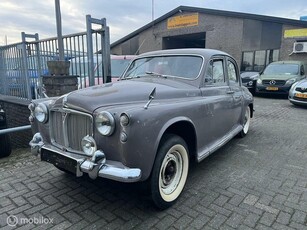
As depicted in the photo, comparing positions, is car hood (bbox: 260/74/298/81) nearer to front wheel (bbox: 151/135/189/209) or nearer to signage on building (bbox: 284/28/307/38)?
signage on building (bbox: 284/28/307/38)

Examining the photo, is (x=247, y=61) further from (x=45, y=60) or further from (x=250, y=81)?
(x=45, y=60)

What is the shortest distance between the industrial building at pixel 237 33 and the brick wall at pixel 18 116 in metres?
13.8

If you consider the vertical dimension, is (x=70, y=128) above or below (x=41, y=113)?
→ below

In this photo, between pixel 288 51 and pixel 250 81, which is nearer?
pixel 250 81

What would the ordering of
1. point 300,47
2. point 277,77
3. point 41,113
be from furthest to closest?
point 300,47 → point 277,77 → point 41,113

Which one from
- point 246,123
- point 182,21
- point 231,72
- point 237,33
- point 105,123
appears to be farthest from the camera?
point 182,21

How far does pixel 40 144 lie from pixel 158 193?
1583 mm

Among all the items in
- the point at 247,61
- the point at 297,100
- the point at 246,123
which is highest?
the point at 247,61

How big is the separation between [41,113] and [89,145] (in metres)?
0.98

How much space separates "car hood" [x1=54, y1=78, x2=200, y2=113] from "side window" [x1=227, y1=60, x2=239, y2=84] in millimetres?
1432

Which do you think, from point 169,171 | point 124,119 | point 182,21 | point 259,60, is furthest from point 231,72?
point 182,21

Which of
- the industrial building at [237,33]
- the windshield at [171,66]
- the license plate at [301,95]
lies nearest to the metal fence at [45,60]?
the windshield at [171,66]

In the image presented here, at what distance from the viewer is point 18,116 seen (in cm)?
621

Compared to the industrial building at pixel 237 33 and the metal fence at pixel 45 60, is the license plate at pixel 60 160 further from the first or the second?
the industrial building at pixel 237 33
